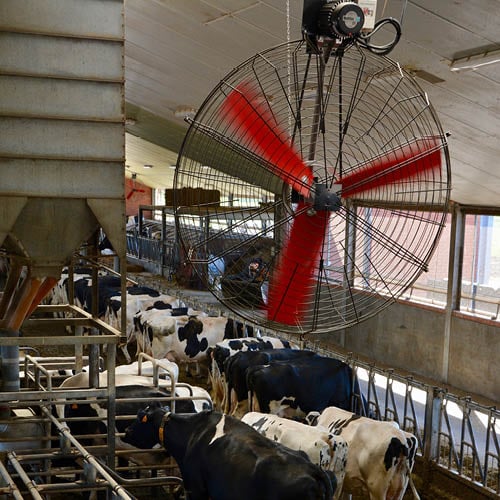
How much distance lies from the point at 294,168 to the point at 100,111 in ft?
8.11

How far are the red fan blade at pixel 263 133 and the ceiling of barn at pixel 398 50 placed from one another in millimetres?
571

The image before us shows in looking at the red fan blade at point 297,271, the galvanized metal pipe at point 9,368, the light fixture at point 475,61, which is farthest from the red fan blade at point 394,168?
the galvanized metal pipe at point 9,368

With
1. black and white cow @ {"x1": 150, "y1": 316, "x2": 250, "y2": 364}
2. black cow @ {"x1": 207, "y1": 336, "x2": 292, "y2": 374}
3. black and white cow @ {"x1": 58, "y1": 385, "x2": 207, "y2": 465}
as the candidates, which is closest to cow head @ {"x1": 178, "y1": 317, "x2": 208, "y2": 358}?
black and white cow @ {"x1": 150, "y1": 316, "x2": 250, "y2": 364}

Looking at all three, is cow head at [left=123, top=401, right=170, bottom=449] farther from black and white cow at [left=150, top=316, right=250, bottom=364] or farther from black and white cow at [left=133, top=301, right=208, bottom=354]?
A: black and white cow at [left=133, top=301, right=208, bottom=354]

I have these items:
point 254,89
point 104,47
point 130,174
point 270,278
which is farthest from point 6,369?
point 130,174

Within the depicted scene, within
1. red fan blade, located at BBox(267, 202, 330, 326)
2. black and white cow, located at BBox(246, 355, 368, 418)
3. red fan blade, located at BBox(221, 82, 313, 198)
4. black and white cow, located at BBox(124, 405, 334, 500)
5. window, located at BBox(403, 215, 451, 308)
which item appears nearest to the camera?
red fan blade, located at BBox(221, 82, 313, 198)

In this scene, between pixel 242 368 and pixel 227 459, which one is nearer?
pixel 227 459

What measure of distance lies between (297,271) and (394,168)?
611 millimetres

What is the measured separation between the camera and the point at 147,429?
5.98 metres

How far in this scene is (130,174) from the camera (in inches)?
1238

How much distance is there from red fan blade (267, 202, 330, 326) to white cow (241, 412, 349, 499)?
8.41ft

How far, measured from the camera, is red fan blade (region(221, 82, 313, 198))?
3.13m

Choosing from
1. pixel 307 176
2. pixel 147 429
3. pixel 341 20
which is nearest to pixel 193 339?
pixel 147 429

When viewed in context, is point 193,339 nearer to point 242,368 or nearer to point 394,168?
point 242,368
